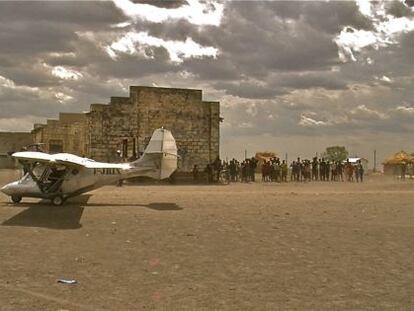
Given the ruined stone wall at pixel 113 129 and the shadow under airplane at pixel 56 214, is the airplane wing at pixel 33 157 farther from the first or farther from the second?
the ruined stone wall at pixel 113 129

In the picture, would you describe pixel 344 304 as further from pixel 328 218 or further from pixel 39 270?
pixel 328 218

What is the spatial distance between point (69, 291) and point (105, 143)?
29.1 m

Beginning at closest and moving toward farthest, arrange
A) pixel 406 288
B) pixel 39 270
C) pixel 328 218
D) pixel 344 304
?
pixel 344 304, pixel 406 288, pixel 39 270, pixel 328 218

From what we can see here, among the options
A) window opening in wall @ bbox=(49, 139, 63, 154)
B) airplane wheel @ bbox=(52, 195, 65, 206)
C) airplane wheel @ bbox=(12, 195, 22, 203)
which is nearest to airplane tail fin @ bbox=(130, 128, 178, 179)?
airplane wheel @ bbox=(52, 195, 65, 206)

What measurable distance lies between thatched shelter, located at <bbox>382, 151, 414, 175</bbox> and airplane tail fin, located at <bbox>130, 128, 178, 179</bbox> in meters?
41.8

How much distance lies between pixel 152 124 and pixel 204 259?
90.6 ft

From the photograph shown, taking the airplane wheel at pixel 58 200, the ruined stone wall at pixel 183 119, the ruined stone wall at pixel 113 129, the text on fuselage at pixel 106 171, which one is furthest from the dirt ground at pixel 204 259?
the ruined stone wall at pixel 183 119

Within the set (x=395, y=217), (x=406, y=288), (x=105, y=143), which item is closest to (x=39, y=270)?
(x=406, y=288)

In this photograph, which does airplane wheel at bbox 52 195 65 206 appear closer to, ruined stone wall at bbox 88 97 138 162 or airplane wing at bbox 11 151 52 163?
airplane wing at bbox 11 151 52 163

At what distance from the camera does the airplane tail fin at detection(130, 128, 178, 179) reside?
20.9 meters

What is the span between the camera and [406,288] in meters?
8.31

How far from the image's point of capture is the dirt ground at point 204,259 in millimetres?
7499

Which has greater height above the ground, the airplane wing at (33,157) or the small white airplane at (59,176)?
the airplane wing at (33,157)

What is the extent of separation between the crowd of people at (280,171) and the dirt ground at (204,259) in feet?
64.5
